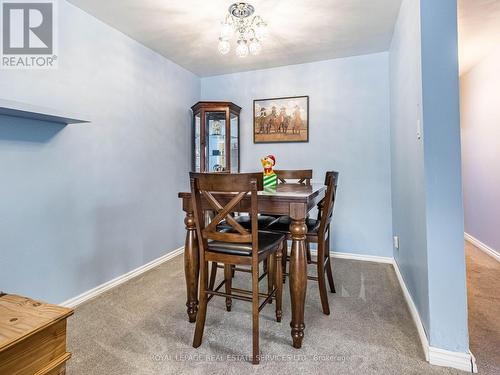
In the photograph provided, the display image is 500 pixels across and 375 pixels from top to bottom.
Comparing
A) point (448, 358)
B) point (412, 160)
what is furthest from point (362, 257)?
point (448, 358)

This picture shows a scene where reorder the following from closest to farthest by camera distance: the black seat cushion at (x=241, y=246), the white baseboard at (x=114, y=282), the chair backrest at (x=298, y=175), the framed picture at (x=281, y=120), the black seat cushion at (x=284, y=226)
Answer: the black seat cushion at (x=241, y=246) → the black seat cushion at (x=284, y=226) → the white baseboard at (x=114, y=282) → the chair backrest at (x=298, y=175) → the framed picture at (x=281, y=120)

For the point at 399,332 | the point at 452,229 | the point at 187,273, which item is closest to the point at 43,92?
the point at 187,273

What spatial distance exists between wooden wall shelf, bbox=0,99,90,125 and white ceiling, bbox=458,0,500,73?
10.2 feet

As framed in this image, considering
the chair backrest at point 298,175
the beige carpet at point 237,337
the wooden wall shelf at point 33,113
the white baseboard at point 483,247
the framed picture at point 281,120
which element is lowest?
the beige carpet at point 237,337

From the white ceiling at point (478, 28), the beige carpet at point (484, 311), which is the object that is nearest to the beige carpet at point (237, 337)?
the beige carpet at point (484, 311)

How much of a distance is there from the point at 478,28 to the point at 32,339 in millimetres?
3849

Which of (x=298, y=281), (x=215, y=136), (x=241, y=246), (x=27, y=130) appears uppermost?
(x=215, y=136)

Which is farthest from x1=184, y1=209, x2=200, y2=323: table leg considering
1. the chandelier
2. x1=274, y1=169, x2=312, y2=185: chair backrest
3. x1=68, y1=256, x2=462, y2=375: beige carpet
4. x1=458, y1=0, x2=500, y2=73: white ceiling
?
x1=458, y1=0, x2=500, y2=73: white ceiling

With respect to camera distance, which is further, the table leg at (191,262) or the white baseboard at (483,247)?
the white baseboard at (483,247)

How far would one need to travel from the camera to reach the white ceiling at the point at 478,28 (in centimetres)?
223

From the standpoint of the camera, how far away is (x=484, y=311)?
1.88 metres

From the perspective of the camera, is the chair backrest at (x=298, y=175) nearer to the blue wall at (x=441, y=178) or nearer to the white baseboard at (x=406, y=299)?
the white baseboard at (x=406, y=299)

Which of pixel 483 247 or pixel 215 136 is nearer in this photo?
pixel 483 247

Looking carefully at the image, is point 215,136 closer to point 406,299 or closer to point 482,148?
point 406,299
